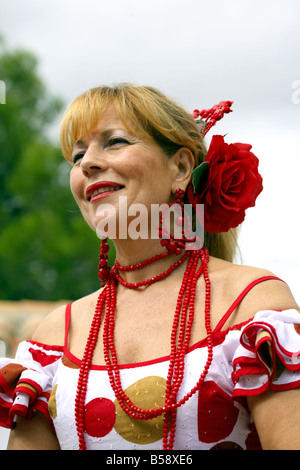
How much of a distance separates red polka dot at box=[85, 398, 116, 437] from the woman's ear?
78 centimetres

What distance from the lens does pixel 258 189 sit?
2154 mm

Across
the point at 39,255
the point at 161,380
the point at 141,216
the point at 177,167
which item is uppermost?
the point at 177,167

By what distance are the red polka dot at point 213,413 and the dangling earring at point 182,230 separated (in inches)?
20.2

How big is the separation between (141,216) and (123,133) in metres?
0.29

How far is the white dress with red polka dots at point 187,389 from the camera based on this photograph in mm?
1704

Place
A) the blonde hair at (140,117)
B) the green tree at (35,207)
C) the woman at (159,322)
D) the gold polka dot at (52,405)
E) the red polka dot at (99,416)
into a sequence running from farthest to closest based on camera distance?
the green tree at (35,207), the blonde hair at (140,117), the gold polka dot at (52,405), the red polka dot at (99,416), the woman at (159,322)

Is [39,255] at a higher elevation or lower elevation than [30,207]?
lower

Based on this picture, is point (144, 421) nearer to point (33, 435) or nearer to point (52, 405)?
point (52, 405)

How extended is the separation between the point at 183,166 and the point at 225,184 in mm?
201

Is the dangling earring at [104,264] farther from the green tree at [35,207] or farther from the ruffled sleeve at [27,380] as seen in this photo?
the green tree at [35,207]

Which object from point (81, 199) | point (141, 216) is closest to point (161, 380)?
point (141, 216)

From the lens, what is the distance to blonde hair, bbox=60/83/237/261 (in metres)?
2.16

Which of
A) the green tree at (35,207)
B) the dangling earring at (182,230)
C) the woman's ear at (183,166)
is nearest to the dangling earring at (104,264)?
the dangling earring at (182,230)
